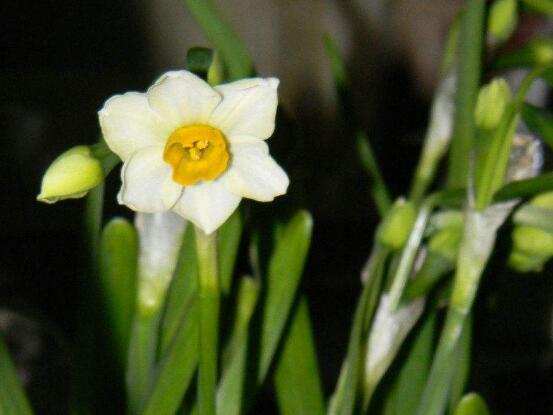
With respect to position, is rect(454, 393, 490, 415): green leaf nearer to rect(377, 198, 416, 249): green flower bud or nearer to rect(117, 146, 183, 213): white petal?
rect(377, 198, 416, 249): green flower bud

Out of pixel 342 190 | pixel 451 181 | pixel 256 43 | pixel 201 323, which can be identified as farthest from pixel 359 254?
pixel 201 323

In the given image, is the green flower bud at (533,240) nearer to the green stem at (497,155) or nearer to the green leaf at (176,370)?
the green stem at (497,155)

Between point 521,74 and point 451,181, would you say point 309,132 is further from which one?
point 451,181

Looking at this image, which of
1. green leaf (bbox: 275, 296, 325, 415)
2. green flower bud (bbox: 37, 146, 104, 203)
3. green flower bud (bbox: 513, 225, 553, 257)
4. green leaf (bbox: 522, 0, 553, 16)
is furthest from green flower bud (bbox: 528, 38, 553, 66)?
green flower bud (bbox: 37, 146, 104, 203)

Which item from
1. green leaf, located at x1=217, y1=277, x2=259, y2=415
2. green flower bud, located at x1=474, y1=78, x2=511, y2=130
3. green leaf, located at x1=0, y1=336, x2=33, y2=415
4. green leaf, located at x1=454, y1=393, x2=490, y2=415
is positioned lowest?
green leaf, located at x1=454, y1=393, x2=490, y2=415

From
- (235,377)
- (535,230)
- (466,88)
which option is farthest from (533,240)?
(235,377)

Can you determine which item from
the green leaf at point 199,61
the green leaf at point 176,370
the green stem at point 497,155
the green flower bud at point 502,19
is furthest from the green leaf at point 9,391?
the green flower bud at point 502,19
